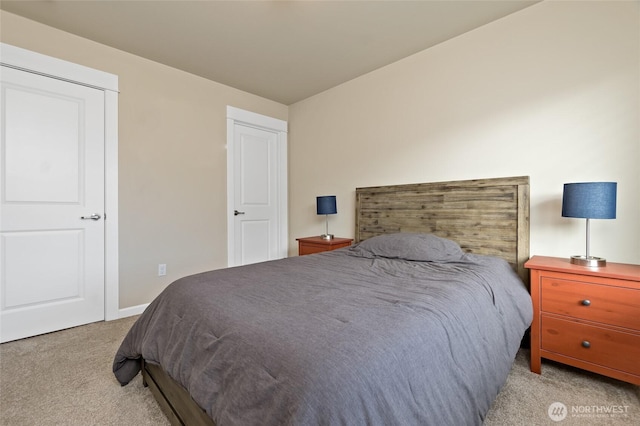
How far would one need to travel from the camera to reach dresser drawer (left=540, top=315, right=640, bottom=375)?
4.98ft

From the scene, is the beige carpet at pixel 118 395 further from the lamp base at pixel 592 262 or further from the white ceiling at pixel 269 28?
the white ceiling at pixel 269 28

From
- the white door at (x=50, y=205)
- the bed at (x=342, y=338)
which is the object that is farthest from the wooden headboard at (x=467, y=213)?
the white door at (x=50, y=205)

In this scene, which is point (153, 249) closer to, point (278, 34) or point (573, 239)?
point (278, 34)

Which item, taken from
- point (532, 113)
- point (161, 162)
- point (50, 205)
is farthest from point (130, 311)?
point (532, 113)

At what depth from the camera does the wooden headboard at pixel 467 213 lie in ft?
7.12

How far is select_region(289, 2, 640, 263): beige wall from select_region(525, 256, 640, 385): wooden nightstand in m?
0.44

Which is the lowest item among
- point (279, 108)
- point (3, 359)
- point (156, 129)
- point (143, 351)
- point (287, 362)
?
point (3, 359)

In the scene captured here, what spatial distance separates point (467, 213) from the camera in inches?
95.0

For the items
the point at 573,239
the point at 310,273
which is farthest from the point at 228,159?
the point at 573,239

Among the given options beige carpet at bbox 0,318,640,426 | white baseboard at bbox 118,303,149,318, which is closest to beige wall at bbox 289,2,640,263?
beige carpet at bbox 0,318,640,426

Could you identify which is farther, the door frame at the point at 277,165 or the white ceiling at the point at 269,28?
the door frame at the point at 277,165

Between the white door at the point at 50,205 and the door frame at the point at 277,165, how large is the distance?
1.26 metres

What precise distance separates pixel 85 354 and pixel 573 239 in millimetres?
3565

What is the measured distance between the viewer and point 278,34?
248 cm
